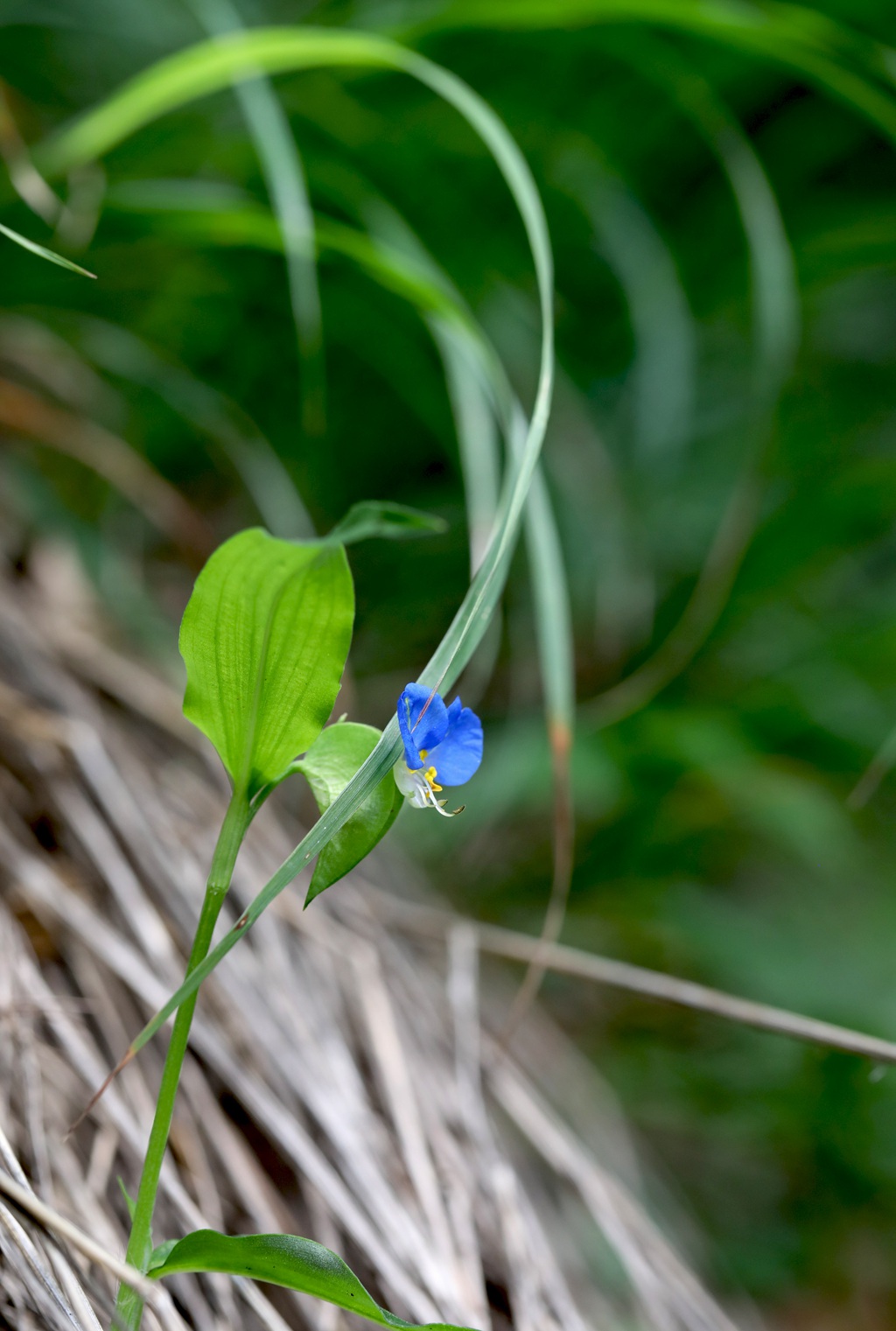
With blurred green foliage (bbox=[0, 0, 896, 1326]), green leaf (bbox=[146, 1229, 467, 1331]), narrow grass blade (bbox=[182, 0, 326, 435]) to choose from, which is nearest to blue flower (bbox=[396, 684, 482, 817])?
green leaf (bbox=[146, 1229, 467, 1331])

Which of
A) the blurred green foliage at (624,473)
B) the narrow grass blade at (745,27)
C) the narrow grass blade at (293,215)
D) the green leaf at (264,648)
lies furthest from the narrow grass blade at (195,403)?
the green leaf at (264,648)

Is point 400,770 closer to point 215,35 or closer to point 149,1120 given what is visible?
point 149,1120

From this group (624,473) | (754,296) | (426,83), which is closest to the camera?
(426,83)

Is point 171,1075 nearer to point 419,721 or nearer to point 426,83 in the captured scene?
point 419,721

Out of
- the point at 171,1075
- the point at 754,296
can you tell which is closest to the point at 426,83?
the point at 754,296

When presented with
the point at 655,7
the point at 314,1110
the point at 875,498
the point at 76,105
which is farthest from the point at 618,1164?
the point at 76,105

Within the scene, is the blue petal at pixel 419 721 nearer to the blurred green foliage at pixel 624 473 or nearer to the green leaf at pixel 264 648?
the green leaf at pixel 264 648
